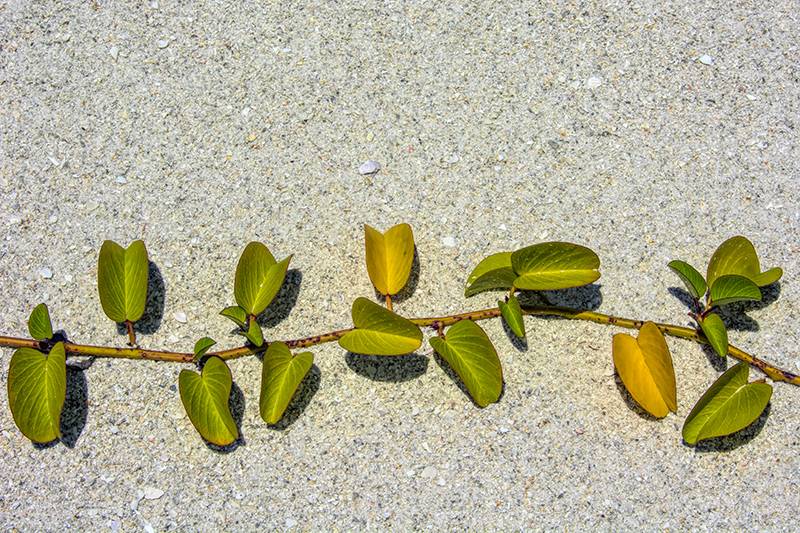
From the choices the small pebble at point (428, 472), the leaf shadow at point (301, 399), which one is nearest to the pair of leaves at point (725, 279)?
the small pebble at point (428, 472)

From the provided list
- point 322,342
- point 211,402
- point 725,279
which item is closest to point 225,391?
point 211,402

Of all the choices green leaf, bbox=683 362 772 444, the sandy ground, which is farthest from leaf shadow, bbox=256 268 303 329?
green leaf, bbox=683 362 772 444

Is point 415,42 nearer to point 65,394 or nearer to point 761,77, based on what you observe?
point 761,77

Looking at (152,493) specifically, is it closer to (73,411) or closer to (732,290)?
(73,411)

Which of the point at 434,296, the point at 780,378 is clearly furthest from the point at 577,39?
the point at 780,378

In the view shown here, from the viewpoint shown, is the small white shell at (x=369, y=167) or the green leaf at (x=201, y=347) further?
the small white shell at (x=369, y=167)

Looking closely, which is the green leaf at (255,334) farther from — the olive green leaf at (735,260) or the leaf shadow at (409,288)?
the olive green leaf at (735,260)

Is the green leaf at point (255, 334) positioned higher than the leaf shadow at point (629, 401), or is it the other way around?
the green leaf at point (255, 334)
